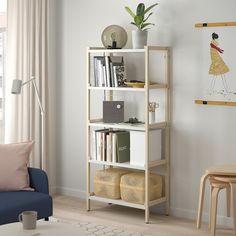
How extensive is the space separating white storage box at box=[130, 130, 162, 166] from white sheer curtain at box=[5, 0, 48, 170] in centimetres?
124

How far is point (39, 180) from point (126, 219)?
3.49 feet

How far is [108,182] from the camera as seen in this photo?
560 cm

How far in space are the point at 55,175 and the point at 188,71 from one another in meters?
2.06

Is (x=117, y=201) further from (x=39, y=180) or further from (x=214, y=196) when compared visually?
(x=214, y=196)

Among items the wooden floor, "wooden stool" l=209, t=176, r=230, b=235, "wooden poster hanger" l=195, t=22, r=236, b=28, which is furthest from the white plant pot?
the wooden floor

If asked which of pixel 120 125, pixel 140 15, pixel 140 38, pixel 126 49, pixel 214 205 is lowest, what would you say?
pixel 214 205

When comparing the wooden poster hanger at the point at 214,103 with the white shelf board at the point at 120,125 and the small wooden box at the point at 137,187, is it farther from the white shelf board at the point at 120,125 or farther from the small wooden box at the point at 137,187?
the small wooden box at the point at 137,187

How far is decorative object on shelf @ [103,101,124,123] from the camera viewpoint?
18.2 ft

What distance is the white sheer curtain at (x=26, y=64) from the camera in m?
5.83

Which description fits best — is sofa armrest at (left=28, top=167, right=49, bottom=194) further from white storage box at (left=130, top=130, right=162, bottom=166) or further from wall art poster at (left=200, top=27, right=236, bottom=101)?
wall art poster at (left=200, top=27, right=236, bottom=101)

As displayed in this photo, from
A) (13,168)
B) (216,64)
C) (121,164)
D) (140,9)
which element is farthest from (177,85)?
(13,168)

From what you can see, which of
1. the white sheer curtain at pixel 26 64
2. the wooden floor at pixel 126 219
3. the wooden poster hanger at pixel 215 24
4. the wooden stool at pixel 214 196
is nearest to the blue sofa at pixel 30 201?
the wooden floor at pixel 126 219

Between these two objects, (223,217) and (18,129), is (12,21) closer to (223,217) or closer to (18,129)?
(18,129)

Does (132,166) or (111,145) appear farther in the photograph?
(111,145)
